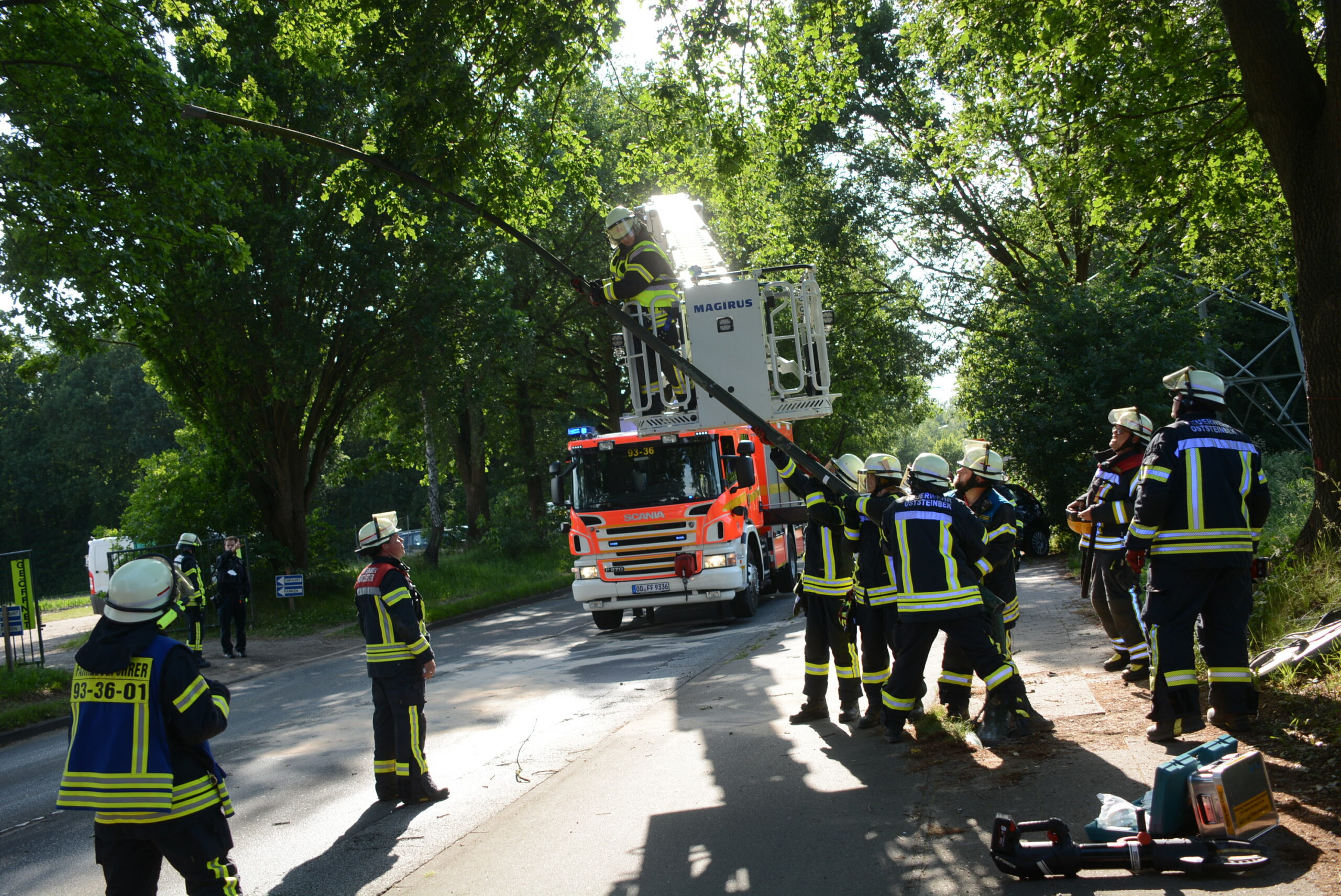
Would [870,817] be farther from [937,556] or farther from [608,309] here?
[608,309]

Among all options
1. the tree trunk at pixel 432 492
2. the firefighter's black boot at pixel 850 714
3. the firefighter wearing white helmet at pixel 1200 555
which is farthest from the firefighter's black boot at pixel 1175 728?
the tree trunk at pixel 432 492

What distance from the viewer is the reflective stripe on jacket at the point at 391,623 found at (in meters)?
6.64

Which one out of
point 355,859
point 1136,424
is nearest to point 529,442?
point 1136,424

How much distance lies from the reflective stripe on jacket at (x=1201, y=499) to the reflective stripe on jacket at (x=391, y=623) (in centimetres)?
427

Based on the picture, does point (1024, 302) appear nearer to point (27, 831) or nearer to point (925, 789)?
point (925, 789)

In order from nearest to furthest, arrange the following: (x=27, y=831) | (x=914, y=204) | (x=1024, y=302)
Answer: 1. (x=27, y=831)
2. (x=1024, y=302)
3. (x=914, y=204)

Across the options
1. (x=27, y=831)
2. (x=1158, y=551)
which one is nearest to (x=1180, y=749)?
(x=1158, y=551)

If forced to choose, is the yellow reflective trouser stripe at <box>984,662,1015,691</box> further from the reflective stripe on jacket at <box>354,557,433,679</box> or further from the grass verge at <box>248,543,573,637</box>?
the grass verge at <box>248,543,573,637</box>

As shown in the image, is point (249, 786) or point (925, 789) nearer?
point (925, 789)

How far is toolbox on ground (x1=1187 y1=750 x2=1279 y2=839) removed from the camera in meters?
4.09

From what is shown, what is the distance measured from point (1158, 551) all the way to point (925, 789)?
6.07 ft

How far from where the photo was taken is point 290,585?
19344 mm

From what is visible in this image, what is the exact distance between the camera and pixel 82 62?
511 inches

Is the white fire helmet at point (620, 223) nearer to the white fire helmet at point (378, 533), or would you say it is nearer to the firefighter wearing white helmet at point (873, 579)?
the firefighter wearing white helmet at point (873, 579)
